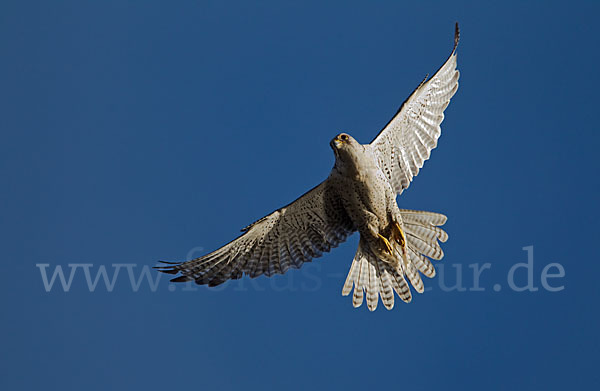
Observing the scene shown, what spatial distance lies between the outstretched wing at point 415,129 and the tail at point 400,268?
0.58 meters

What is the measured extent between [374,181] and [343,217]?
2.64 feet

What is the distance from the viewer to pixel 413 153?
37.7 ft

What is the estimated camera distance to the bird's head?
34.3 ft

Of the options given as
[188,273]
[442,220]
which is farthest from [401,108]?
[188,273]

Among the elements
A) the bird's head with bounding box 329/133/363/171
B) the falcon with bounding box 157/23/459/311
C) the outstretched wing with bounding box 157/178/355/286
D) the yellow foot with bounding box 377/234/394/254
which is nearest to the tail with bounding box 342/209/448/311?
the falcon with bounding box 157/23/459/311

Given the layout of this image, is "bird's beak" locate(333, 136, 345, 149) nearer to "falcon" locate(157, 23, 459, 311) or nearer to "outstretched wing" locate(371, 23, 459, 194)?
"falcon" locate(157, 23, 459, 311)

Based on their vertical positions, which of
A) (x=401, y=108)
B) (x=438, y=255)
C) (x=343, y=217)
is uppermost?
(x=401, y=108)

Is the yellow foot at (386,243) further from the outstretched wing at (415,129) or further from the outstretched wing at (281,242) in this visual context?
the outstretched wing at (415,129)

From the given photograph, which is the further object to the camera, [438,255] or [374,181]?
[438,255]

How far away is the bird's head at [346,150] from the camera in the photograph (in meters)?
10.5

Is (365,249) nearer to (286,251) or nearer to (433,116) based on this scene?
(286,251)

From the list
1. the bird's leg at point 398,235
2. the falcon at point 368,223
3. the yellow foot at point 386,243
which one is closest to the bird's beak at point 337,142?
the falcon at point 368,223

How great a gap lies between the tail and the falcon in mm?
13

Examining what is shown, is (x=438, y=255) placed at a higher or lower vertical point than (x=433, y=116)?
lower
